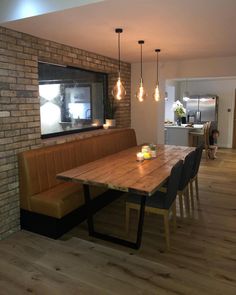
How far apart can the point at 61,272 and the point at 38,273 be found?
202 millimetres

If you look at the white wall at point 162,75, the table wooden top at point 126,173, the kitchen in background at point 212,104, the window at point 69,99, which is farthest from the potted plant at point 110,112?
the kitchen in background at point 212,104

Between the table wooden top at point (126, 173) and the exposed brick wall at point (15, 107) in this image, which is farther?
the exposed brick wall at point (15, 107)

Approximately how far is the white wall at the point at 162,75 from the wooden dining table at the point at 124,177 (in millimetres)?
2137

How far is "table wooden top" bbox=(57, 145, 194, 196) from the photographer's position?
2436mm

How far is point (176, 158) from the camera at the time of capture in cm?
362

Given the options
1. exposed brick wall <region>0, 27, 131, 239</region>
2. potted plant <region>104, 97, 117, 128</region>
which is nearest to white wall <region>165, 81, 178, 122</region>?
potted plant <region>104, 97, 117, 128</region>

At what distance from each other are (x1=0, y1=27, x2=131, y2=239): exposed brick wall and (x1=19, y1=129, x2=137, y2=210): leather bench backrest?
0.14 meters

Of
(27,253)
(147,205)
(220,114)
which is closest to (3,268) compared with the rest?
(27,253)

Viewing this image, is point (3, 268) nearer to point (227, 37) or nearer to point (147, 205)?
point (147, 205)

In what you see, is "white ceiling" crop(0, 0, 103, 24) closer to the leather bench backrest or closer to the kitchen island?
the leather bench backrest

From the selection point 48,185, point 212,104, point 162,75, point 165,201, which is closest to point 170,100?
point 212,104

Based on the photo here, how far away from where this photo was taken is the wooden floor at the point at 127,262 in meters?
2.20

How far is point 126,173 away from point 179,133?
4.84 metres

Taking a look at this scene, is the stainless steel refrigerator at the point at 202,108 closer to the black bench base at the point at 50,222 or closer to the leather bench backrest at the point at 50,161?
the leather bench backrest at the point at 50,161
